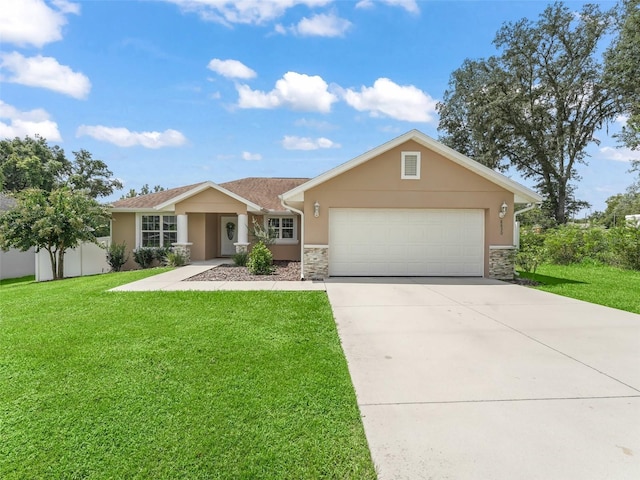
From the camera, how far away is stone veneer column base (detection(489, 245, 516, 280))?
11.3 m

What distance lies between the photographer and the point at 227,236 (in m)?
18.2

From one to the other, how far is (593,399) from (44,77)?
15089 mm

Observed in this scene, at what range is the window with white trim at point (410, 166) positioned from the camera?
11055 mm

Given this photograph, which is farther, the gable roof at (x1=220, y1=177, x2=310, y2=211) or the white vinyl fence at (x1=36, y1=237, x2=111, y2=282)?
the gable roof at (x1=220, y1=177, x2=310, y2=211)

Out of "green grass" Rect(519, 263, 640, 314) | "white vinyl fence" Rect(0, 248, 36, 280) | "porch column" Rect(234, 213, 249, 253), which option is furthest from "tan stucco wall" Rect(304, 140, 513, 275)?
"white vinyl fence" Rect(0, 248, 36, 280)

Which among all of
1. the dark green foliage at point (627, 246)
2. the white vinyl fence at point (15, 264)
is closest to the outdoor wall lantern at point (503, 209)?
the dark green foliage at point (627, 246)

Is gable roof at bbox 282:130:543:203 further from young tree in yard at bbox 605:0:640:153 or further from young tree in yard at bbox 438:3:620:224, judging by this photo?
young tree in yard at bbox 438:3:620:224

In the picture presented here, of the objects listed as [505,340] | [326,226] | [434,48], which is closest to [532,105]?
[434,48]

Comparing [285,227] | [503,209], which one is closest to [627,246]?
[503,209]

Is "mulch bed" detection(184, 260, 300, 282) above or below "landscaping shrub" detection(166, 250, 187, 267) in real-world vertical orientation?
below

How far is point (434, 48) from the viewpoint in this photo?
12664mm

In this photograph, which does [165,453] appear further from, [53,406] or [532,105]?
[532,105]

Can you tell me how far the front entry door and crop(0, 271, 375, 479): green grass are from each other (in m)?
12.0

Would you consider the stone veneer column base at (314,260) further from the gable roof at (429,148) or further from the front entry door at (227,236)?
the front entry door at (227,236)
